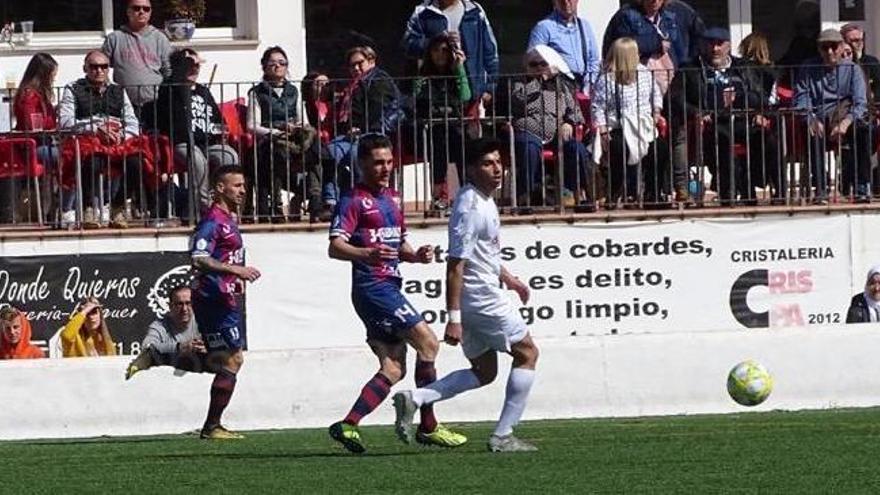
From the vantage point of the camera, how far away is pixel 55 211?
1986 cm

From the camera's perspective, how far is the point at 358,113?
19766 millimetres

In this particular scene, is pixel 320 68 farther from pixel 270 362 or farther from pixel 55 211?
pixel 270 362

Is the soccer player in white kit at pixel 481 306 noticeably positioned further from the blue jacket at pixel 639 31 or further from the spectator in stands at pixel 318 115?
the blue jacket at pixel 639 31

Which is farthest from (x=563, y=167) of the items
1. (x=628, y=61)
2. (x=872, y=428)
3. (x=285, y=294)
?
(x=872, y=428)

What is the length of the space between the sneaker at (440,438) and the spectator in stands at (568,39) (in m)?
6.22

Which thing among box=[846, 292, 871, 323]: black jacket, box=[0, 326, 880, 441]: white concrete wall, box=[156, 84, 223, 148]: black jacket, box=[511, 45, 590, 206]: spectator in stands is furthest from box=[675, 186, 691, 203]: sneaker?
box=[156, 84, 223, 148]: black jacket

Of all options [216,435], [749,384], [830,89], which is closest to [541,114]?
[830,89]

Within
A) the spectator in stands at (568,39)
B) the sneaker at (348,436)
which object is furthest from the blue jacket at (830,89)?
the sneaker at (348,436)

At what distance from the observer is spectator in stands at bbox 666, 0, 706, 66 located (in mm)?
20531

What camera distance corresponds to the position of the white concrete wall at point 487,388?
58.6 feet

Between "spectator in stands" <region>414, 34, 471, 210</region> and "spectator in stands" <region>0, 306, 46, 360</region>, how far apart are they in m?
3.77

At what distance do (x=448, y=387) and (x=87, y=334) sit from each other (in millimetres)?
6281

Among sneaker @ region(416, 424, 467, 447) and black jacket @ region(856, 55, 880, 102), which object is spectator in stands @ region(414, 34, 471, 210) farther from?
sneaker @ region(416, 424, 467, 447)

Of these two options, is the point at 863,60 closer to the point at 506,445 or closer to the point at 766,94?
the point at 766,94
